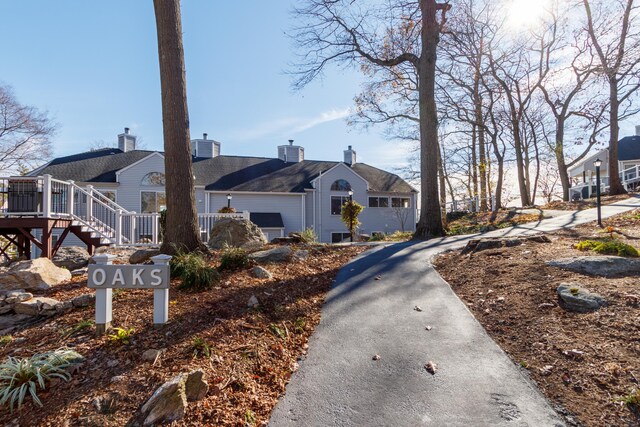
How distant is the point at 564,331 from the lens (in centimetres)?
344

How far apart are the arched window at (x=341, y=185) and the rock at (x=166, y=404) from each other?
20245 mm

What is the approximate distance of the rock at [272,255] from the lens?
21.0 feet

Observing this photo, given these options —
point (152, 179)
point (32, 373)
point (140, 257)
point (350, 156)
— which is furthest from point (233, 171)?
point (32, 373)

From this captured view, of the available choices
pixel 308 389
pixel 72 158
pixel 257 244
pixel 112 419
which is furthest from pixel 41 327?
pixel 72 158

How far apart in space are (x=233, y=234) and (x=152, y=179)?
12400 mm

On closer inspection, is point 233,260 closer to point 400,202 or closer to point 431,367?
point 431,367

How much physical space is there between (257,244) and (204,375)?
580 cm

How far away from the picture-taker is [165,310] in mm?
3473

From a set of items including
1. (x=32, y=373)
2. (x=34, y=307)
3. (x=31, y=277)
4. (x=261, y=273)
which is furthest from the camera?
(x=261, y=273)

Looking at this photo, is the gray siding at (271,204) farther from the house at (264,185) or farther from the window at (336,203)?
the window at (336,203)

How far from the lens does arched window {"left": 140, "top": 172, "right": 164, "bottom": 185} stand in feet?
61.3

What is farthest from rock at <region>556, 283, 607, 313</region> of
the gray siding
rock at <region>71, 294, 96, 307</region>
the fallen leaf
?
the gray siding

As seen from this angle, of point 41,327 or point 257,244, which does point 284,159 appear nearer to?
point 257,244

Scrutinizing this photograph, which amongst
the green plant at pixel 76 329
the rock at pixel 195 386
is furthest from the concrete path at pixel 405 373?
the green plant at pixel 76 329
